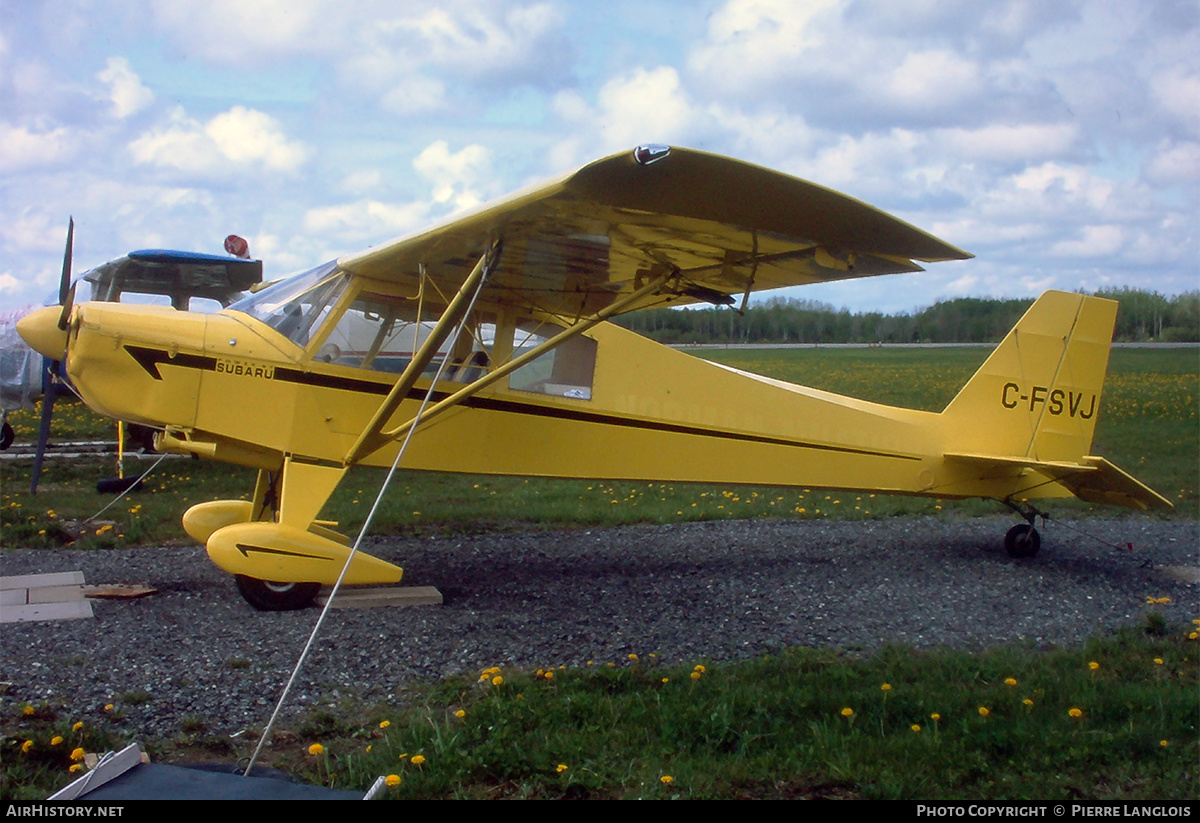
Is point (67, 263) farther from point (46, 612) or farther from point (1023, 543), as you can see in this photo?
point (1023, 543)

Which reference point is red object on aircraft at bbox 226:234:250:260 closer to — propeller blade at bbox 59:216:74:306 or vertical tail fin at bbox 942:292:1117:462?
propeller blade at bbox 59:216:74:306

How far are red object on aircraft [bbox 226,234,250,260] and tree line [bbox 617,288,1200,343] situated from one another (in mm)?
5587

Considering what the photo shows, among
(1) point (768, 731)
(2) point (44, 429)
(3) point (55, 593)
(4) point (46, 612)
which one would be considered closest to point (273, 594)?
(4) point (46, 612)

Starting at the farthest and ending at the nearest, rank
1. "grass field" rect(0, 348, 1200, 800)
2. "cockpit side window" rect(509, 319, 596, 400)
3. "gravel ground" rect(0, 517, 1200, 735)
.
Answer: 1. "cockpit side window" rect(509, 319, 596, 400)
2. "gravel ground" rect(0, 517, 1200, 735)
3. "grass field" rect(0, 348, 1200, 800)

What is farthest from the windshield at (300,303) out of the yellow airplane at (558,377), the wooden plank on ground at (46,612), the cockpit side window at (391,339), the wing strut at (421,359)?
the wooden plank on ground at (46,612)

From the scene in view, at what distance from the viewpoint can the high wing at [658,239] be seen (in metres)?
3.97

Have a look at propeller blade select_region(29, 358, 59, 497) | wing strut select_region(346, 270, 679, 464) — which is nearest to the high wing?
wing strut select_region(346, 270, 679, 464)

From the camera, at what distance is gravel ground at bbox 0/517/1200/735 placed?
4.50 meters

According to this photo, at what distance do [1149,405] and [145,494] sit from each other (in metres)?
18.1

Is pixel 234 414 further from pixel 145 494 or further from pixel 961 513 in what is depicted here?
pixel 961 513

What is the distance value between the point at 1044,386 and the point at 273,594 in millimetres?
6511

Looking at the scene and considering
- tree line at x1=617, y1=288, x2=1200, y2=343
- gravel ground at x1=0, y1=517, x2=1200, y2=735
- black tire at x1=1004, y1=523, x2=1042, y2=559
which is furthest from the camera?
tree line at x1=617, y1=288, x2=1200, y2=343

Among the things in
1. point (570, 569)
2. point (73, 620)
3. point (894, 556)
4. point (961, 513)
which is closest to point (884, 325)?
point (961, 513)

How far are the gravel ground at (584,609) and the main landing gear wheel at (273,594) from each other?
0.54 ft
